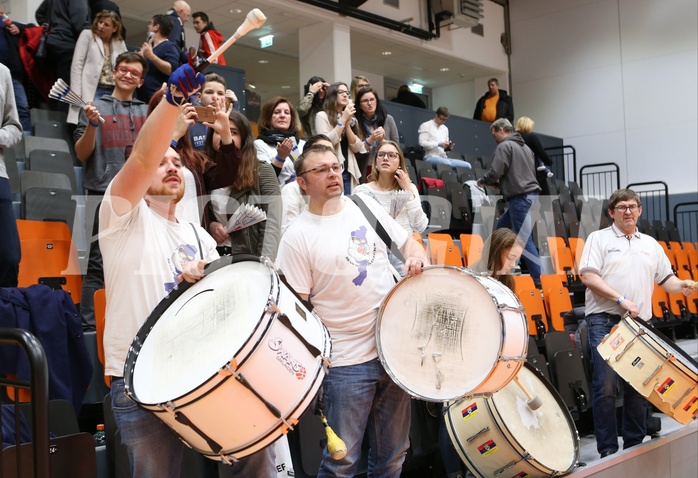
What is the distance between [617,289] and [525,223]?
2.47 m

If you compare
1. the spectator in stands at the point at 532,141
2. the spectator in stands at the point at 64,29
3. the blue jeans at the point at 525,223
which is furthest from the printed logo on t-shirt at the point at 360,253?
the spectator in stands at the point at 532,141

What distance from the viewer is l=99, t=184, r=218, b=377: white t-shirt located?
218cm

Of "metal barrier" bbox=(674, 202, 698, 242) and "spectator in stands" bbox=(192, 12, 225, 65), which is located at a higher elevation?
"spectator in stands" bbox=(192, 12, 225, 65)

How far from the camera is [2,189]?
314 cm

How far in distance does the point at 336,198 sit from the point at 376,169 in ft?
3.72

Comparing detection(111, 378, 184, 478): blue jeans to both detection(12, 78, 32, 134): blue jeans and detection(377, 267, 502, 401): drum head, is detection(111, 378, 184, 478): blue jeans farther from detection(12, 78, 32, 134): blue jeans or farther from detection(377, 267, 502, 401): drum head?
detection(12, 78, 32, 134): blue jeans

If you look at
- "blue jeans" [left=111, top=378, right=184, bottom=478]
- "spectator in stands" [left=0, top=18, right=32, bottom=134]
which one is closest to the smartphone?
"blue jeans" [left=111, top=378, right=184, bottom=478]

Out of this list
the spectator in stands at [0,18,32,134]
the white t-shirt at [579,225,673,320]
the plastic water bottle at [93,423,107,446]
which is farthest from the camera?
the spectator in stands at [0,18,32,134]

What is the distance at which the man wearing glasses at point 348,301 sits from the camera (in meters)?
2.81

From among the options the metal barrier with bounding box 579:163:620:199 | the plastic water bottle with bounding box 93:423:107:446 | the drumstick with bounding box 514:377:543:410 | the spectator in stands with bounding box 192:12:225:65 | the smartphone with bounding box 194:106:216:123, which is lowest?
the drumstick with bounding box 514:377:543:410

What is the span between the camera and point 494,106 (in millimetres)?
12742

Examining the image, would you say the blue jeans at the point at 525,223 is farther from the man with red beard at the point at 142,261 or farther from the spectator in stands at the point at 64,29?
the man with red beard at the point at 142,261

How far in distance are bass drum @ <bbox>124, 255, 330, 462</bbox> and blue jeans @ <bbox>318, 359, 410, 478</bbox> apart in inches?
23.6

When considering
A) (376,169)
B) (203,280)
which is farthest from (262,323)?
(376,169)
